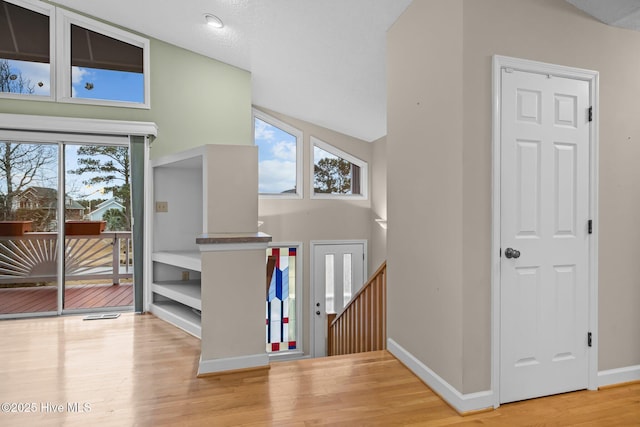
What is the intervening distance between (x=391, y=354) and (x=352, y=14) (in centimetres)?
278

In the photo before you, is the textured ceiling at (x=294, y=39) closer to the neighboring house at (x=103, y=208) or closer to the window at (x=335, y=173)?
the window at (x=335, y=173)

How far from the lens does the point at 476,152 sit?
6.70 ft

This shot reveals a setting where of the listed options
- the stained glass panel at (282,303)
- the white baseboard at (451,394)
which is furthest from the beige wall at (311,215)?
the white baseboard at (451,394)

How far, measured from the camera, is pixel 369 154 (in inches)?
240

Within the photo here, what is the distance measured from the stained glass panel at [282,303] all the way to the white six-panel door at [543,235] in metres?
3.91

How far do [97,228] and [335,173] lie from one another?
140 inches

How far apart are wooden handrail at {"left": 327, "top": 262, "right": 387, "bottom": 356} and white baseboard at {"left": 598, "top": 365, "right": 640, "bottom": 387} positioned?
4.96 feet

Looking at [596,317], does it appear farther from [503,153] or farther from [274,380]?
[274,380]

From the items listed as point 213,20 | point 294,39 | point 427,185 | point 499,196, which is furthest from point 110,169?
point 499,196

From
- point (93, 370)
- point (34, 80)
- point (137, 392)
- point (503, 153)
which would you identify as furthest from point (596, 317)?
point (34, 80)

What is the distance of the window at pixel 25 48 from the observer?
3818 mm

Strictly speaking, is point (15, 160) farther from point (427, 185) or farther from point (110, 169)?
point (427, 185)

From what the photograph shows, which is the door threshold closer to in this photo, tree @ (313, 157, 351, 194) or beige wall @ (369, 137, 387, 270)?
tree @ (313, 157, 351, 194)

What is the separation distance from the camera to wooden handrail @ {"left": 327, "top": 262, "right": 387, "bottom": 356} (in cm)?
314
